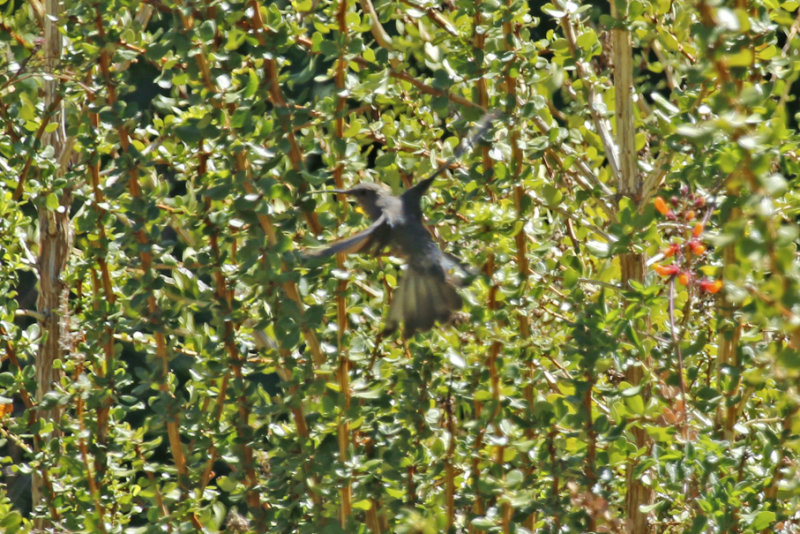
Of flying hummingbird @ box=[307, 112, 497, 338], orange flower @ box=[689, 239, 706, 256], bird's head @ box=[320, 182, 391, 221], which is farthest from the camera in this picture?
bird's head @ box=[320, 182, 391, 221]

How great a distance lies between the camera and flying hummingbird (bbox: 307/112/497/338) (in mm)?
1218

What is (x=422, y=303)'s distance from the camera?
1261 mm

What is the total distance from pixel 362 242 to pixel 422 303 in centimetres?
11

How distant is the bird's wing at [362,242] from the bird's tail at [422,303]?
0.07m

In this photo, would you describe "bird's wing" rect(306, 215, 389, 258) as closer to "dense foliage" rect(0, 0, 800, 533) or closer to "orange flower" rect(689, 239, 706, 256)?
"dense foliage" rect(0, 0, 800, 533)

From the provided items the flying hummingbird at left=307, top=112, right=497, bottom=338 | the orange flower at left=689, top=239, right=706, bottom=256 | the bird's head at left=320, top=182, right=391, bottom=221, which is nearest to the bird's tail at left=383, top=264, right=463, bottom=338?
the flying hummingbird at left=307, top=112, right=497, bottom=338

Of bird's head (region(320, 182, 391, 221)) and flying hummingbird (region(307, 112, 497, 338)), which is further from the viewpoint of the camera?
bird's head (region(320, 182, 391, 221))

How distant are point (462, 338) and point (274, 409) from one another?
0.24 meters

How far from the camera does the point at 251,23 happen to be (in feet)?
3.67

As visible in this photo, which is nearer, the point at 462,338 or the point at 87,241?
the point at 462,338

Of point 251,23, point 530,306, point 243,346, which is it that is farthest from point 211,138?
point 530,306

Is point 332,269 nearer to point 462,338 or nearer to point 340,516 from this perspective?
point 462,338

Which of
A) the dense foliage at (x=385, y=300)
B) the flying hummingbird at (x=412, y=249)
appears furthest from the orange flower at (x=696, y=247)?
the flying hummingbird at (x=412, y=249)

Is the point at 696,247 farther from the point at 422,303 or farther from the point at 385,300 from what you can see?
the point at 385,300
